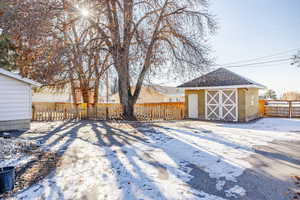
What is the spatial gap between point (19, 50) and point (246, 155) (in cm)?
1267

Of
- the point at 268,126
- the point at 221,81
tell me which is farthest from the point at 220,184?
the point at 221,81

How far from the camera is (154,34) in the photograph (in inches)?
487

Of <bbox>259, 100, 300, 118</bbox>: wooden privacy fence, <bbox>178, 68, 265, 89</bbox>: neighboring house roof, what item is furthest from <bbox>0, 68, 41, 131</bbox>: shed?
<bbox>259, 100, 300, 118</bbox>: wooden privacy fence

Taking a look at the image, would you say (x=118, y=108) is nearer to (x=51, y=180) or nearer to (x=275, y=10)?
(x=51, y=180)

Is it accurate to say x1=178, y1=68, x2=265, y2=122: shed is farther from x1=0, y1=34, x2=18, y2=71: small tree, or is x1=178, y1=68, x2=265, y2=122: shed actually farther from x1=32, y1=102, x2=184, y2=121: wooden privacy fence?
x1=0, y1=34, x2=18, y2=71: small tree

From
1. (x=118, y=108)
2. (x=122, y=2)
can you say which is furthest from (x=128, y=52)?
(x=118, y=108)

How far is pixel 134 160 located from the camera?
4.92 meters

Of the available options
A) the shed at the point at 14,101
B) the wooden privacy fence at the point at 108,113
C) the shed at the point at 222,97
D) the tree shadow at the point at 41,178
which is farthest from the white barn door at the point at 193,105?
the tree shadow at the point at 41,178

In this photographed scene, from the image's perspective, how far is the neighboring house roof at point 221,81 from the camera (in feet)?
40.8

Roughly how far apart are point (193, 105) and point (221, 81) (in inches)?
107

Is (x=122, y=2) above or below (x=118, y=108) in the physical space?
above

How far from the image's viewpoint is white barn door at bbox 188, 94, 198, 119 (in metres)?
14.3

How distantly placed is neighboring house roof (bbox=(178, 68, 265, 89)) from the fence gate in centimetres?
51

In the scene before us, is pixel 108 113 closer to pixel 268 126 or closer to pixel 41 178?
pixel 41 178
